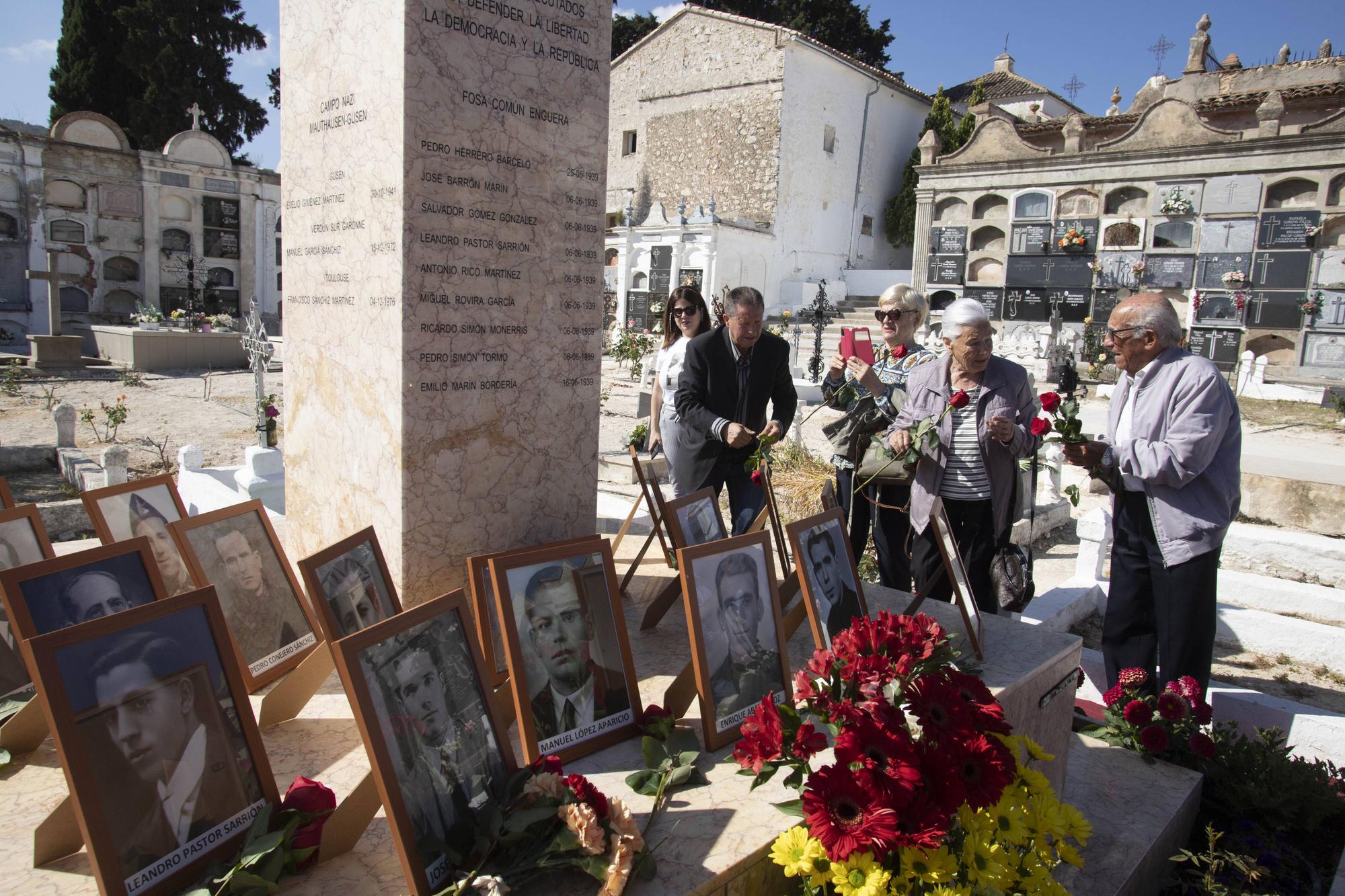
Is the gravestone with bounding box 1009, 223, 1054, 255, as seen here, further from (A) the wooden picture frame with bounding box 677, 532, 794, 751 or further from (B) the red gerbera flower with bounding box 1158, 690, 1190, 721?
(A) the wooden picture frame with bounding box 677, 532, 794, 751

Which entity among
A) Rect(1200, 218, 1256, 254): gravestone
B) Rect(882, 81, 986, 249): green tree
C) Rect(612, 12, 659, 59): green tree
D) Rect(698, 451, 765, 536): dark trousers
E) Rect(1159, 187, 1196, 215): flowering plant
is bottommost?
Rect(698, 451, 765, 536): dark trousers

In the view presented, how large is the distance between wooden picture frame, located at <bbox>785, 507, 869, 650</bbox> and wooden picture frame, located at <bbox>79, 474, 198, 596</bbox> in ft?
5.02

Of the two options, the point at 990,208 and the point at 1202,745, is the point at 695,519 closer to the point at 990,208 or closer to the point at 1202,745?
the point at 1202,745

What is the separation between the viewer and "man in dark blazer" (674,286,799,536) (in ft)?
11.1

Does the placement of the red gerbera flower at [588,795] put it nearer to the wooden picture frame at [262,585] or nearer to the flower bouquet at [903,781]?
the flower bouquet at [903,781]

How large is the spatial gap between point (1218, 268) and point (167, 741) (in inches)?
877

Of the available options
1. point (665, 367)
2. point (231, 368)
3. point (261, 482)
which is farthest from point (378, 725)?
point (231, 368)

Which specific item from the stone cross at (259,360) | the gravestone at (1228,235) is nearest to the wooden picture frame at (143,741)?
the stone cross at (259,360)

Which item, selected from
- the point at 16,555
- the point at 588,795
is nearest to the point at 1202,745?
the point at 588,795

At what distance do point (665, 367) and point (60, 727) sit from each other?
3.57 m

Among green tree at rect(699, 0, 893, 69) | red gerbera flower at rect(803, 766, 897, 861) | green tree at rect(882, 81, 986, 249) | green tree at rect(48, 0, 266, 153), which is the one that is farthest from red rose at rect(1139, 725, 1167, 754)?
green tree at rect(699, 0, 893, 69)

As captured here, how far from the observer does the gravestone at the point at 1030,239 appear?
21094mm

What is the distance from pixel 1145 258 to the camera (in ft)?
64.2

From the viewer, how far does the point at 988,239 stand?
22.5 metres
